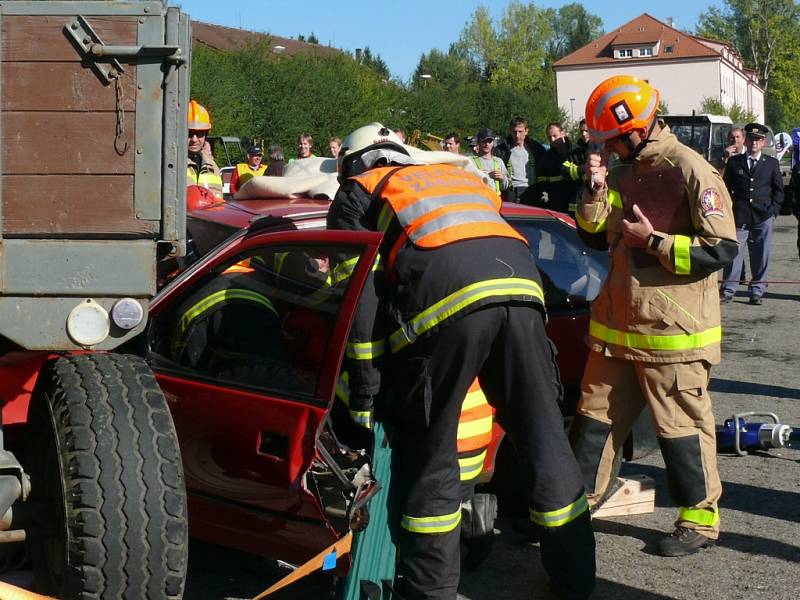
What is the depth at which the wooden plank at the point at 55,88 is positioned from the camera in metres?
3.31

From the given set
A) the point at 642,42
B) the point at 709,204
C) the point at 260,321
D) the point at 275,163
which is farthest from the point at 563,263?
the point at 642,42

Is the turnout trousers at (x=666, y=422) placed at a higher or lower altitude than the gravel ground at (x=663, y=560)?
higher

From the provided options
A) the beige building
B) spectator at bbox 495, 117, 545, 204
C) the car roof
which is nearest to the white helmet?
the car roof

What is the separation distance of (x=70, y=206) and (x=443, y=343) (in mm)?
1260

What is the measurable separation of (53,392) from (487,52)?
106 meters

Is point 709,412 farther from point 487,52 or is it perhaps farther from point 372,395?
point 487,52

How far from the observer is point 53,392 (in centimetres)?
345

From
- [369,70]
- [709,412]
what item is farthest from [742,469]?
[369,70]

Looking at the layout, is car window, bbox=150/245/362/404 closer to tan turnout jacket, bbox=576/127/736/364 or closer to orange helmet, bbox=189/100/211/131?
tan turnout jacket, bbox=576/127/736/364

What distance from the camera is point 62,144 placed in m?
3.36

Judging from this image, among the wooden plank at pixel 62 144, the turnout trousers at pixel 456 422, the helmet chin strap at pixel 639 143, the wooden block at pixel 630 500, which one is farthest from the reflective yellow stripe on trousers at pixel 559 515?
the wooden plank at pixel 62 144

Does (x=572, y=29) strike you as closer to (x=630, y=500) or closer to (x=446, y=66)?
(x=446, y=66)

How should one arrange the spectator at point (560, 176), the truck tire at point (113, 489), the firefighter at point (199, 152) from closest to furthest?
the truck tire at point (113, 489) → the firefighter at point (199, 152) → the spectator at point (560, 176)

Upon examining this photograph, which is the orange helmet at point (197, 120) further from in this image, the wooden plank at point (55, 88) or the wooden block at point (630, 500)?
the wooden plank at point (55, 88)
